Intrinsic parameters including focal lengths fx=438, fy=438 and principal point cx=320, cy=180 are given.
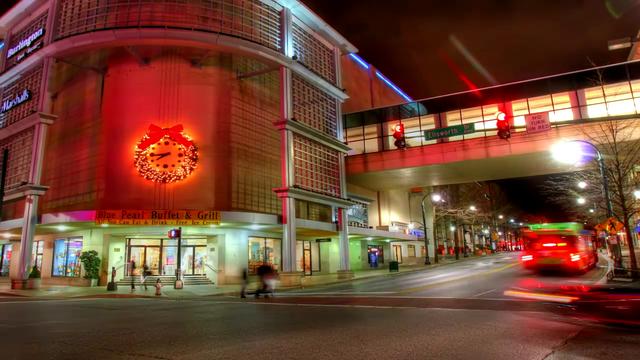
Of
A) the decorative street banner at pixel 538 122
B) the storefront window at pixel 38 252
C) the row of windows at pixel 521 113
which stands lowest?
the storefront window at pixel 38 252

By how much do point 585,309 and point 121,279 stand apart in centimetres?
2824

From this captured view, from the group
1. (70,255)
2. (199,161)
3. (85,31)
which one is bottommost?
(70,255)

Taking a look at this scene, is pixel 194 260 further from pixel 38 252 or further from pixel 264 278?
pixel 38 252

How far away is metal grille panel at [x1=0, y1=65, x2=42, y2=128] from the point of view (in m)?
33.4

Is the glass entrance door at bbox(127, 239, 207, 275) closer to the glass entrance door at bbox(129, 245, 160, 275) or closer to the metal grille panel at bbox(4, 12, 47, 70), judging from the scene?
the glass entrance door at bbox(129, 245, 160, 275)

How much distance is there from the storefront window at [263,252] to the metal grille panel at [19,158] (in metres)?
17.2

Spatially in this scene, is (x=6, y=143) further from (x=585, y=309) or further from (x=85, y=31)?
(x=585, y=309)

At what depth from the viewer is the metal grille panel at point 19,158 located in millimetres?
32719

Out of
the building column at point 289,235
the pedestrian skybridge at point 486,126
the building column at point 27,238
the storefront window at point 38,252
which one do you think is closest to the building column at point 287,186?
the building column at point 289,235

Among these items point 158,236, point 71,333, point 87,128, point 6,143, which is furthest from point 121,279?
point 71,333

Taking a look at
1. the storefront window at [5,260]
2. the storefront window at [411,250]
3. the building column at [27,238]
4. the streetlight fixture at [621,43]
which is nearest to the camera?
the building column at [27,238]

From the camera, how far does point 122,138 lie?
28.9 meters

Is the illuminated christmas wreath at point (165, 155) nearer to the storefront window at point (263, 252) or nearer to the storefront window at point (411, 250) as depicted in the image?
the storefront window at point (263, 252)

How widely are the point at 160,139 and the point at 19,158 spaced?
13.4 meters
